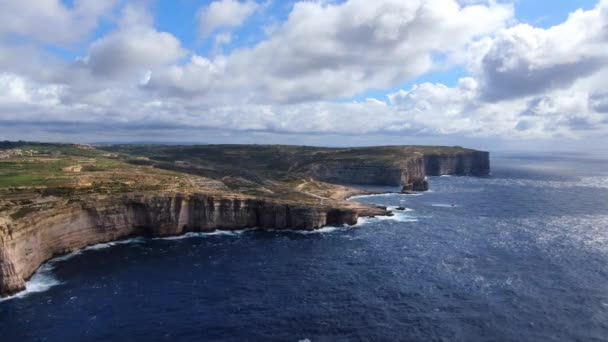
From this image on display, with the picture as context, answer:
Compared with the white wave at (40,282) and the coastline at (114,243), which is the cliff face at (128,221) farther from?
the white wave at (40,282)

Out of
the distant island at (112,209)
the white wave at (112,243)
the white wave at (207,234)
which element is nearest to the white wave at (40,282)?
the distant island at (112,209)

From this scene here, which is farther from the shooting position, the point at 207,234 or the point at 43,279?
the point at 207,234

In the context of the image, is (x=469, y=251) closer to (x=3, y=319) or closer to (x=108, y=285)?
(x=108, y=285)

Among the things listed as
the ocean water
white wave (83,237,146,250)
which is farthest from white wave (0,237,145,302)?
white wave (83,237,146,250)

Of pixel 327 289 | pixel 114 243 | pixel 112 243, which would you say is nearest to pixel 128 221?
pixel 114 243

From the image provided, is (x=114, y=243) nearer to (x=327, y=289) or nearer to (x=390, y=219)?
(x=327, y=289)

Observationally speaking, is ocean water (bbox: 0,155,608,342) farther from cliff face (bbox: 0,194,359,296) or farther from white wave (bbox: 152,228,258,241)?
cliff face (bbox: 0,194,359,296)
